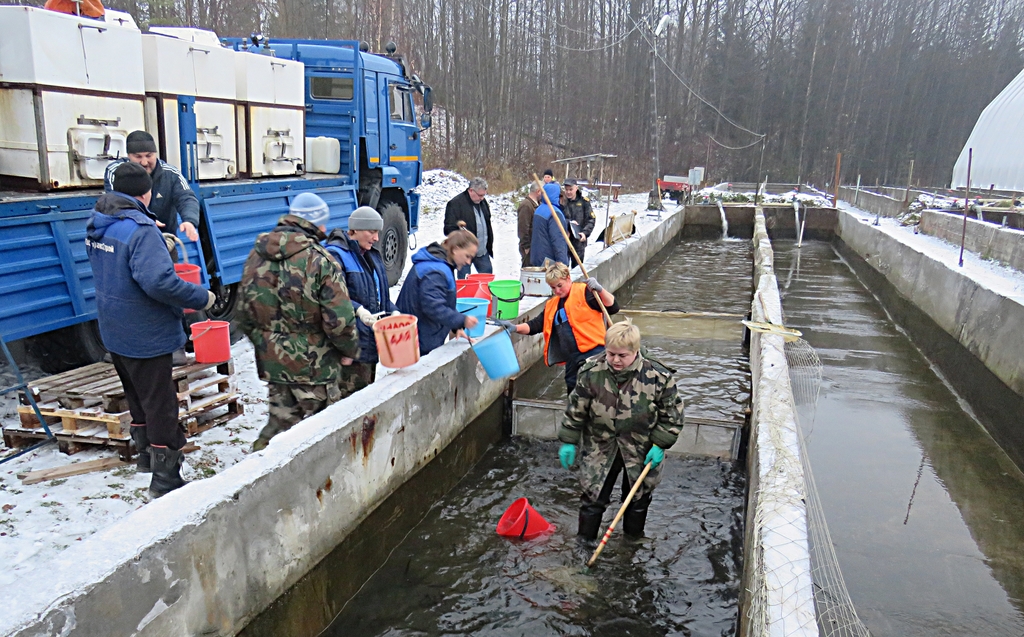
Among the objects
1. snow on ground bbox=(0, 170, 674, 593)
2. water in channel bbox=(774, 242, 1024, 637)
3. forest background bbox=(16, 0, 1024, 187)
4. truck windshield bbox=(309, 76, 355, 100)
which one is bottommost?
water in channel bbox=(774, 242, 1024, 637)

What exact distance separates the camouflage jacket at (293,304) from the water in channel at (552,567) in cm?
136

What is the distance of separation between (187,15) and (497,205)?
422 inches


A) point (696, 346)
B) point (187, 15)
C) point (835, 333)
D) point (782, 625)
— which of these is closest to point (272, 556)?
point (782, 625)

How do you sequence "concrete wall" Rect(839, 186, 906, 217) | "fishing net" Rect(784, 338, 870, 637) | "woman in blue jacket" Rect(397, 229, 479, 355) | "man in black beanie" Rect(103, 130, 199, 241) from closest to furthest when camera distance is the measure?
"fishing net" Rect(784, 338, 870, 637), "woman in blue jacket" Rect(397, 229, 479, 355), "man in black beanie" Rect(103, 130, 199, 241), "concrete wall" Rect(839, 186, 906, 217)

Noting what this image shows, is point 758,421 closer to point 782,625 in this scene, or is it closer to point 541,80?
point 782,625

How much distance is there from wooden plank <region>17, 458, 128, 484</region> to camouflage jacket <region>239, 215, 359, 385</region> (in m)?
1.32

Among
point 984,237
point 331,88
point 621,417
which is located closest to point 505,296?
point 621,417

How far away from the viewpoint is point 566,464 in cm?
415

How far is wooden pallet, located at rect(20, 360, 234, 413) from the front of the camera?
15.1ft

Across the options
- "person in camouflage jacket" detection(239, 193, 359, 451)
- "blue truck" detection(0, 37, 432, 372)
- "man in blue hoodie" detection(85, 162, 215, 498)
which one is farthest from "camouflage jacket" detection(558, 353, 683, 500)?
"blue truck" detection(0, 37, 432, 372)

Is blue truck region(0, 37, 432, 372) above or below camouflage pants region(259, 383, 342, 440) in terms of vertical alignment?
above

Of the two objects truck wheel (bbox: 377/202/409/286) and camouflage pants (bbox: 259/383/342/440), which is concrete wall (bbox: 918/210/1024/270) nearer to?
truck wheel (bbox: 377/202/409/286)

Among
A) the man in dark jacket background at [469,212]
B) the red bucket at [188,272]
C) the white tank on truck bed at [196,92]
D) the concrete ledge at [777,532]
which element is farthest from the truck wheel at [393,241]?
the concrete ledge at [777,532]

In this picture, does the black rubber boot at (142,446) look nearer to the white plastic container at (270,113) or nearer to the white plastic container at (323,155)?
the white plastic container at (270,113)
